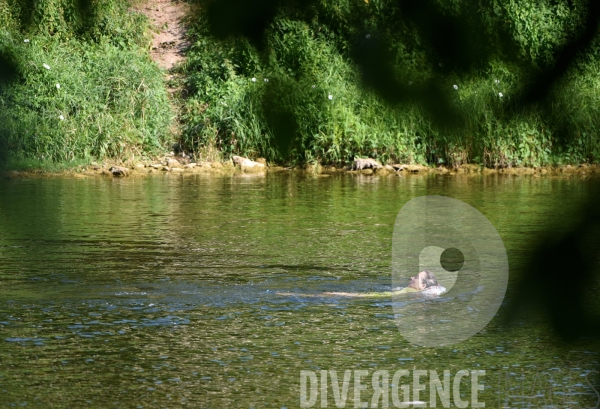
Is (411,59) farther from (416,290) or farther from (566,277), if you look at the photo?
(416,290)

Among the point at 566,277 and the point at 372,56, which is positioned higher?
the point at 372,56

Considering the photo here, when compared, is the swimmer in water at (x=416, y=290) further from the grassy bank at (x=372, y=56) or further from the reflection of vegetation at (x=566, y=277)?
the reflection of vegetation at (x=566, y=277)

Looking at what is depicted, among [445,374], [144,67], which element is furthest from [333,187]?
[445,374]

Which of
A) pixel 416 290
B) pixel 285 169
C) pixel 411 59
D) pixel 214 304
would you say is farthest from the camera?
pixel 285 169

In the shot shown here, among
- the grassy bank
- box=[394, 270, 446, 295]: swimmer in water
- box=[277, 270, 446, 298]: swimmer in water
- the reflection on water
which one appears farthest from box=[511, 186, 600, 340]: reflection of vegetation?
box=[394, 270, 446, 295]: swimmer in water

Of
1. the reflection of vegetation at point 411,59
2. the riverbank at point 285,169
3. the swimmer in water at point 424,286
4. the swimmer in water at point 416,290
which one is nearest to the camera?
the reflection of vegetation at point 411,59

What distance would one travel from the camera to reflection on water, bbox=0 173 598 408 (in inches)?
240

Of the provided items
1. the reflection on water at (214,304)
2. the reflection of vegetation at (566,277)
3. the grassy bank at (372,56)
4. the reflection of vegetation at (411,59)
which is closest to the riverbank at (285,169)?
the reflection on water at (214,304)

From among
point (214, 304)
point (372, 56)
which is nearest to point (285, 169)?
point (214, 304)

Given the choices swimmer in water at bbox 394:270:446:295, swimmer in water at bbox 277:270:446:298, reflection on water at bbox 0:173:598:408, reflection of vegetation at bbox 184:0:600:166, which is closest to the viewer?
reflection of vegetation at bbox 184:0:600:166

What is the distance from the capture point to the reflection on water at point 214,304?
6094 mm

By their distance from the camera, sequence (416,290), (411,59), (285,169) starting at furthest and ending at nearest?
(285,169) < (416,290) < (411,59)

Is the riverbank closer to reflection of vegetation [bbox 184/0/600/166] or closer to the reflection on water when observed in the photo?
the reflection on water

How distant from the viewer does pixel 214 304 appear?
8.31 m
